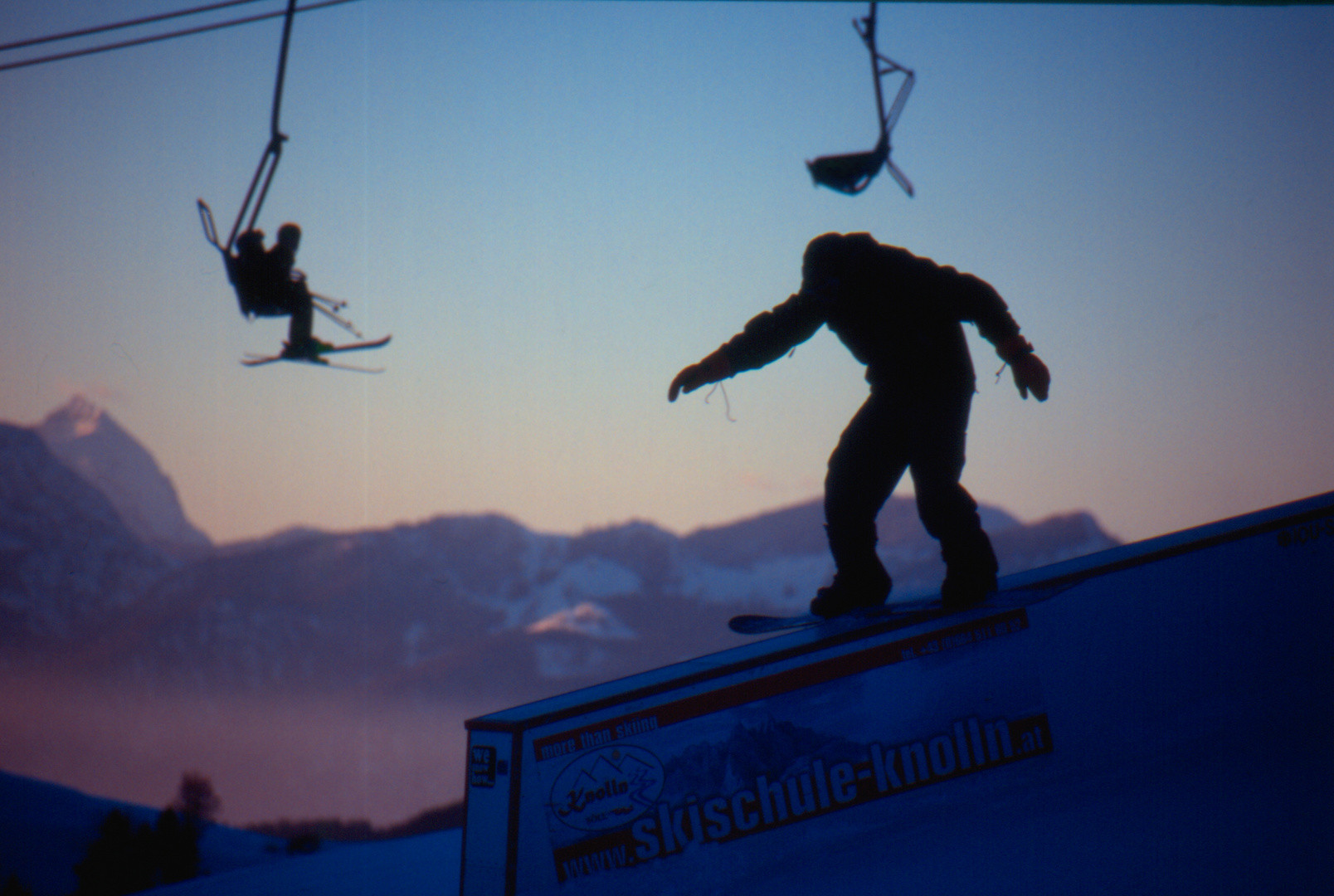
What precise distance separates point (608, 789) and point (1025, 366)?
6.21ft

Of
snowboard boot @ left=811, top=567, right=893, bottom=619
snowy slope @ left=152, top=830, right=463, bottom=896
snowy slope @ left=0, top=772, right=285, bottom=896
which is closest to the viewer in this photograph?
snowboard boot @ left=811, top=567, right=893, bottom=619

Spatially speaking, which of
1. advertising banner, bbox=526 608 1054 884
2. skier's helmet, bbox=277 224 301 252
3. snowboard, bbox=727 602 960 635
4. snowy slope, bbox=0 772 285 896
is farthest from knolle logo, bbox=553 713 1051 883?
snowy slope, bbox=0 772 285 896

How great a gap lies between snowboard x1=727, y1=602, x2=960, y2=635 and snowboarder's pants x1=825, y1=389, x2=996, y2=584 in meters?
0.21

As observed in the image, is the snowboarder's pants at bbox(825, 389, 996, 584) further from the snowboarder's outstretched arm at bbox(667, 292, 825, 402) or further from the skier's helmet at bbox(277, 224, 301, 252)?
the skier's helmet at bbox(277, 224, 301, 252)

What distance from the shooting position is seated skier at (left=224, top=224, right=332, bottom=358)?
154 inches

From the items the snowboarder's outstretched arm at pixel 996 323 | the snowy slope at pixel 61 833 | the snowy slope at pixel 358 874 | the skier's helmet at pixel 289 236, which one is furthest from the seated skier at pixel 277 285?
the snowy slope at pixel 61 833

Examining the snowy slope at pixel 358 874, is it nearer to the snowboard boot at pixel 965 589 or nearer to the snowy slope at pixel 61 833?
the snowboard boot at pixel 965 589

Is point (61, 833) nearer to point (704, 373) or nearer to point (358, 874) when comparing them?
point (358, 874)

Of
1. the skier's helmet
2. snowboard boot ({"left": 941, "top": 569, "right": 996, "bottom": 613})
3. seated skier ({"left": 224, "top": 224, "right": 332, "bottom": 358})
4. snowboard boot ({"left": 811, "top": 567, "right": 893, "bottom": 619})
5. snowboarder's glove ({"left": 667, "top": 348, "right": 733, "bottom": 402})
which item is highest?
the skier's helmet

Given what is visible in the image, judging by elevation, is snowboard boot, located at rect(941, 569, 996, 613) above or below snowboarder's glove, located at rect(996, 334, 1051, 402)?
below

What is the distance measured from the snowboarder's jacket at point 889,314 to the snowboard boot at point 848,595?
749 mm

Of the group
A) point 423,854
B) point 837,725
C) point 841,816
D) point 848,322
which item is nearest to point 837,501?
point 848,322

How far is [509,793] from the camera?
78.7 inches

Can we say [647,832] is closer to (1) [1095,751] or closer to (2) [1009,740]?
(2) [1009,740]
